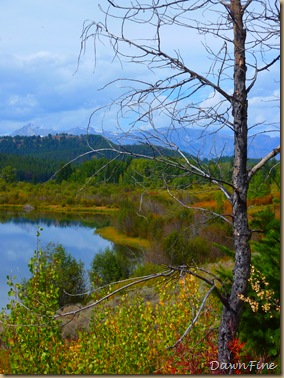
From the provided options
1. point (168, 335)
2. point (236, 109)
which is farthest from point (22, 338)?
point (236, 109)

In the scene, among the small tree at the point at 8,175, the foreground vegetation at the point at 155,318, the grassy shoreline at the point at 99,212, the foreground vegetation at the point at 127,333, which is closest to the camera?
the foreground vegetation at the point at 155,318

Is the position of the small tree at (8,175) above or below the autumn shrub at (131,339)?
above

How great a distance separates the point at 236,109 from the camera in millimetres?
3689

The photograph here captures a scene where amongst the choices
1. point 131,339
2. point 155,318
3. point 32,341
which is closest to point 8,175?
point 155,318

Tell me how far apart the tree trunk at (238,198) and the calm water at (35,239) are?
15.8 metres

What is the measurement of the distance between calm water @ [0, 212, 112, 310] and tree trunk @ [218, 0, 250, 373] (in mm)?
15837

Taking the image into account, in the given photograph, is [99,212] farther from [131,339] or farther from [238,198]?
[238,198]

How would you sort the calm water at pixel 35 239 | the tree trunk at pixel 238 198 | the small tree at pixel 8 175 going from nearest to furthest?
the tree trunk at pixel 238 198
the calm water at pixel 35 239
the small tree at pixel 8 175

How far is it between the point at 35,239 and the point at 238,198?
3251 centimetres

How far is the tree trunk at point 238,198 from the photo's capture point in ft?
11.8

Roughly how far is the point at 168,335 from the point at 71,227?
36205 millimetres

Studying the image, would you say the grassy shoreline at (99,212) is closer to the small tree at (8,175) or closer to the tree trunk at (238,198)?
the small tree at (8,175)

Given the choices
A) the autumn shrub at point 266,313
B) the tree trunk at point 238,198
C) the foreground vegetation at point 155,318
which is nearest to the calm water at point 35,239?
the foreground vegetation at point 155,318

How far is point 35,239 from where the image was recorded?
1384 inches
